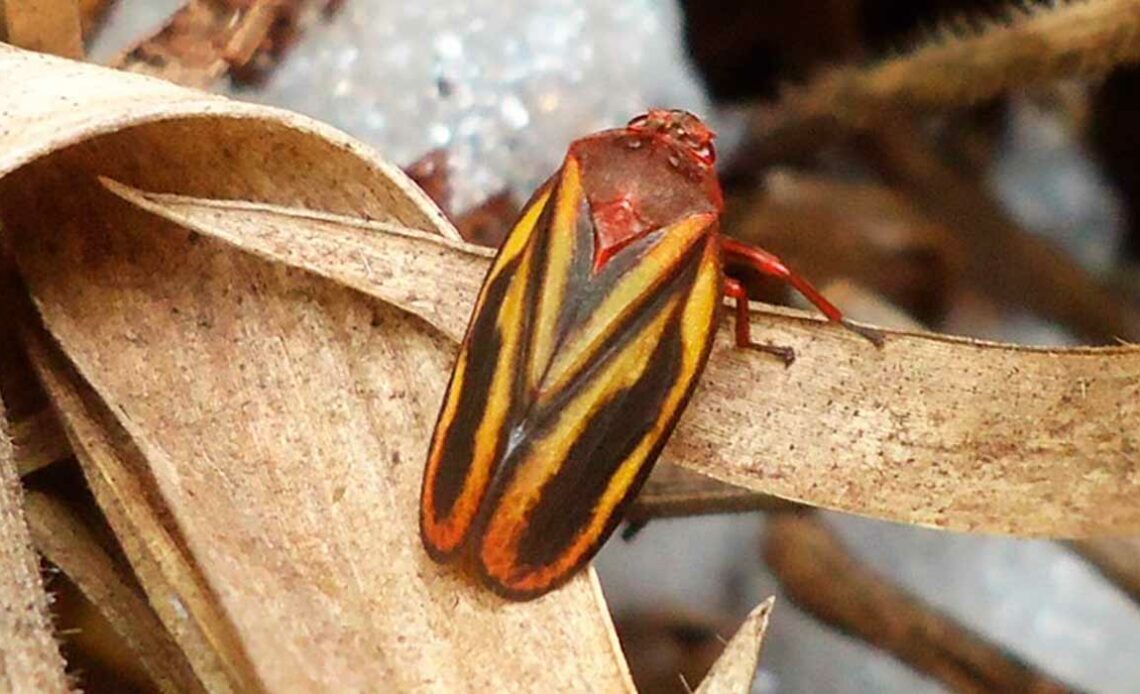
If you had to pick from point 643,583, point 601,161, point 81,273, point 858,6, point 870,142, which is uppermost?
point 81,273

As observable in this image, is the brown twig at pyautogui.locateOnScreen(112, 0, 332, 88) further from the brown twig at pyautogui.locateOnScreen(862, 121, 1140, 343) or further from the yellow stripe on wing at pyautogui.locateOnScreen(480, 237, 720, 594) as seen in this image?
the brown twig at pyautogui.locateOnScreen(862, 121, 1140, 343)

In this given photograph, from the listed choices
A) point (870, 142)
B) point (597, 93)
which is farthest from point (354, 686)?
point (870, 142)

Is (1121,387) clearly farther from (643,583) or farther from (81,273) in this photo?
(643,583)

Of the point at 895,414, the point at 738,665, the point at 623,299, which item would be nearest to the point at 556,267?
the point at 623,299

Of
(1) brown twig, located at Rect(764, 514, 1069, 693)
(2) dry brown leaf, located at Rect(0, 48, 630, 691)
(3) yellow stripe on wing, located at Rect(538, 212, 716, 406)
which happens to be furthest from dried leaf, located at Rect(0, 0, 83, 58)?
(1) brown twig, located at Rect(764, 514, 1069, 693)

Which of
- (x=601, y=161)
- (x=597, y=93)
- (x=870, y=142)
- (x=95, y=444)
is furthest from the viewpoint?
(x=870, y=142)

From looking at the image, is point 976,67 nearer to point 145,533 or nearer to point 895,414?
point 895,414
